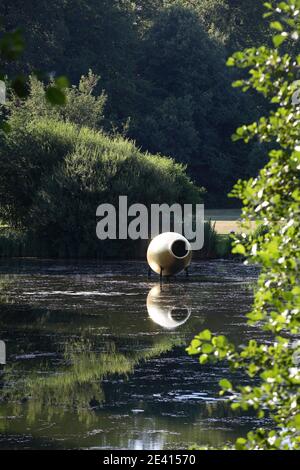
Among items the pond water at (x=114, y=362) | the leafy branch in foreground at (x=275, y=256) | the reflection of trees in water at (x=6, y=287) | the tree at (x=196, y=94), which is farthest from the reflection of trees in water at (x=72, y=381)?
the tree at (x=196, y=94)

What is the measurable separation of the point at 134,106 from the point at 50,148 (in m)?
33.6

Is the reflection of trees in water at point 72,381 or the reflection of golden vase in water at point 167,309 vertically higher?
the reflection of golden vase in water at point 167,309

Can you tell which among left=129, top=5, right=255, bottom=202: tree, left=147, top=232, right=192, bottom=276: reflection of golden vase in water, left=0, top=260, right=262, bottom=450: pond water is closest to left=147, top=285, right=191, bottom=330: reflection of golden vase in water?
left=0, top=260, right=262, bottom=450: pond water

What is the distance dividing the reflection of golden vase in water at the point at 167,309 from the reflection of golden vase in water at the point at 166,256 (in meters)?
3.01

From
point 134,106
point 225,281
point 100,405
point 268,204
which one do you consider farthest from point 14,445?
point 134,106

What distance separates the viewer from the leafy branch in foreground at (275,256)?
5.53 metres

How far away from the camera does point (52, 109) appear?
47.9 metres

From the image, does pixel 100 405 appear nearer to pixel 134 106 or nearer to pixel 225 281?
pixel 225 281

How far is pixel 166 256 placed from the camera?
29.5m

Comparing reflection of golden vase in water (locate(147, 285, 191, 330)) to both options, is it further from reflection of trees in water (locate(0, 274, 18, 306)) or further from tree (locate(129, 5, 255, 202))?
tree (locate(129, 5, 255, 202))

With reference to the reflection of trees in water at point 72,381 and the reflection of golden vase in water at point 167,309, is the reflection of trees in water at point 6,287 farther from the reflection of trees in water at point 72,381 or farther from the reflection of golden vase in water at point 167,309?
the reflection of trees in water at point 72,381

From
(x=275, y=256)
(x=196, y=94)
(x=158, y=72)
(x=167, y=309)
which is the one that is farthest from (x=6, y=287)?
(x=158, y=72)

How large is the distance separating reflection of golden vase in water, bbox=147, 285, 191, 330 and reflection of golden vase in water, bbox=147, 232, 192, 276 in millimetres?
3008

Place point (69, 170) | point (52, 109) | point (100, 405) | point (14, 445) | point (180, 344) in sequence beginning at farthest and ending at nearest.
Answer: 1. point (52, 109)
2. point (69, 170)
3. point (180, 344)
4. point (100, 405)
5. point (14, 445)
